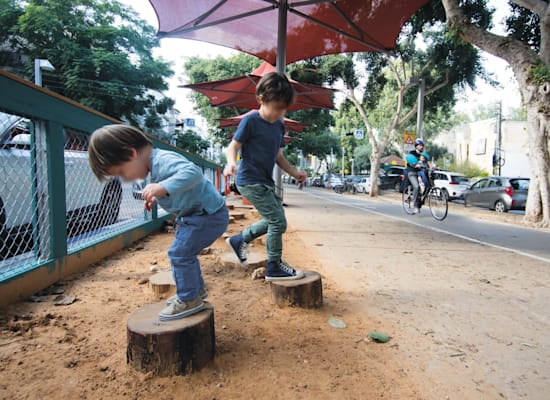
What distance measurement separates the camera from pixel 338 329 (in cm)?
233

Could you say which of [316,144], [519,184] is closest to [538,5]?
[519,184]

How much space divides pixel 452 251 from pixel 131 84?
70.8ft

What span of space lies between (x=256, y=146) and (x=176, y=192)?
117 cm

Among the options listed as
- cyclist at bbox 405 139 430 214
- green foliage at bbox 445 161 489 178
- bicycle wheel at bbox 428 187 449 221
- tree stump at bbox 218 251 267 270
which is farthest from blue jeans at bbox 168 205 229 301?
green foliage at bbox 445 161 489 178

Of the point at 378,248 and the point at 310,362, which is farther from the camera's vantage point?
the point at 378,248

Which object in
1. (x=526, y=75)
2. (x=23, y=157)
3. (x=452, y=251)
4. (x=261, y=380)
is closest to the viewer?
(x=261, y=380)

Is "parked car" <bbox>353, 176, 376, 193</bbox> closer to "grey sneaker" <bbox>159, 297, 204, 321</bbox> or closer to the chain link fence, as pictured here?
the chain link fence

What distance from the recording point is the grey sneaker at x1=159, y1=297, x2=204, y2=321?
71.2 inches

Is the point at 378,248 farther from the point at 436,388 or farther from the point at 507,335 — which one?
the point at 436,388

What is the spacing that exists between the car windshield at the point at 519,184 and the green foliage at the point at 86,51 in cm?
1942

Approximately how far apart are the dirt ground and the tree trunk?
25.1ft

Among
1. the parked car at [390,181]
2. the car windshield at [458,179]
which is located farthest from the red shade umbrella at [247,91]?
the parked car at [390,181]

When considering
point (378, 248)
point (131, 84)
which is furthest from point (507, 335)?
point (131, 84)

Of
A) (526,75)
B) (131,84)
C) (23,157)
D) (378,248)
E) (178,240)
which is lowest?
(378,248)
